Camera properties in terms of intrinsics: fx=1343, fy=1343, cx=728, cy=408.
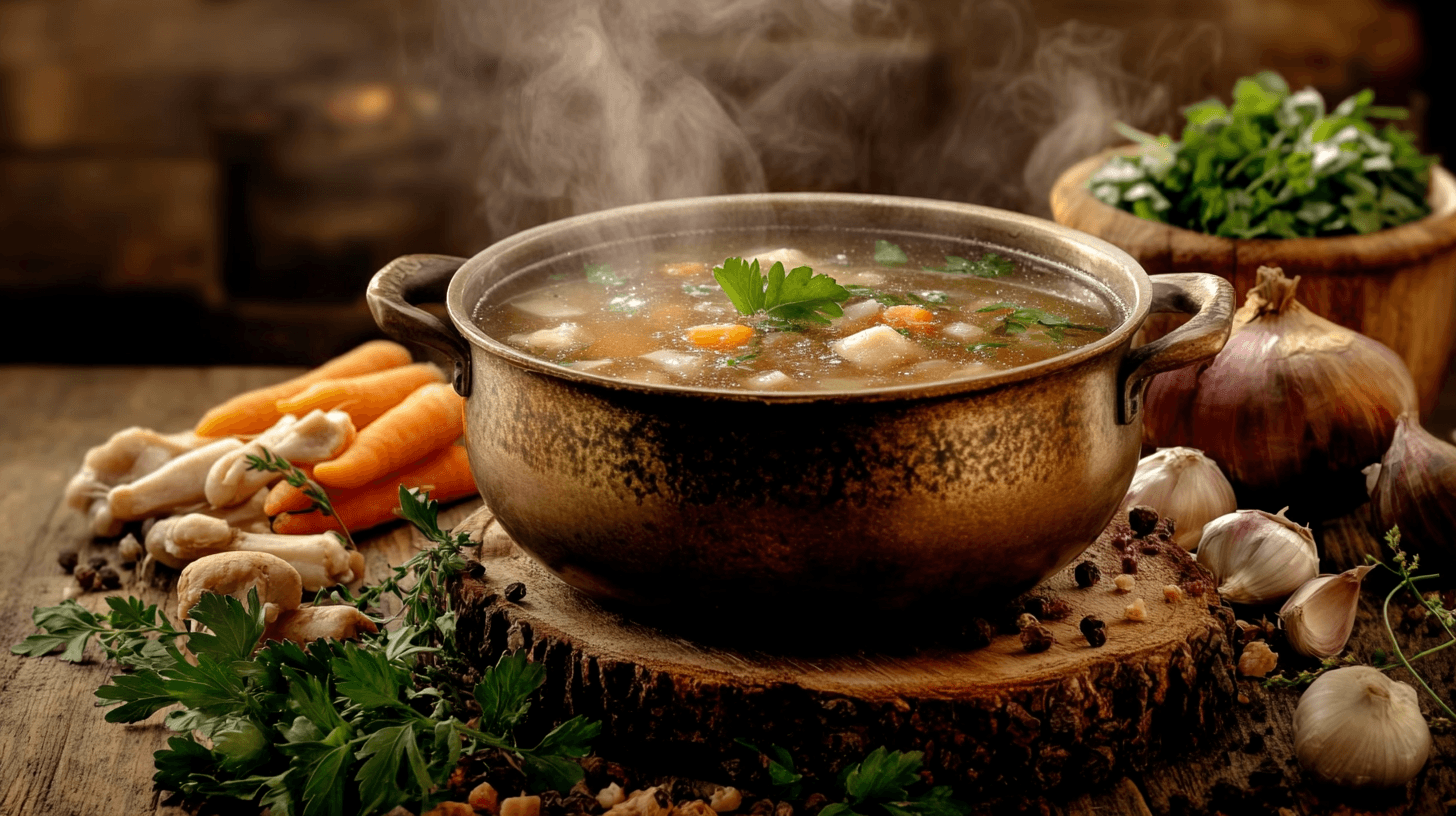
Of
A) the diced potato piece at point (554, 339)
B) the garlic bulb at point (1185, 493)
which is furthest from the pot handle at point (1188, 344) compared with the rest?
the diced potato piece at point (554, 339)

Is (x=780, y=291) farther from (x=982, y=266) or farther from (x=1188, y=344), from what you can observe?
(x=1188, y=344)

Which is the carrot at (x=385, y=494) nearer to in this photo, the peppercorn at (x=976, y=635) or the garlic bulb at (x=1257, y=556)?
the peppercorn at (x=976, y=635)

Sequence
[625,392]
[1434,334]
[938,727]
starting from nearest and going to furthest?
[625,392], [938,727], [1434,334]

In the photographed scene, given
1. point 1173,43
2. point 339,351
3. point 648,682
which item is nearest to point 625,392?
point 648,682

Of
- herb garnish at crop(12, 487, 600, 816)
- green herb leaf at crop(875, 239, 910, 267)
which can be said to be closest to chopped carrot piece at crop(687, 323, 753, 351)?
green herb leaf at crop(875, 239, 910, 267)

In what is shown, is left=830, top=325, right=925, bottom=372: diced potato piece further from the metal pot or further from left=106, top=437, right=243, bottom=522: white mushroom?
left=106, top=437, right=243, bottom=522: white mushroom

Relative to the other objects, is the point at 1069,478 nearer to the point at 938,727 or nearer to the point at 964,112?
the point at 938,727
